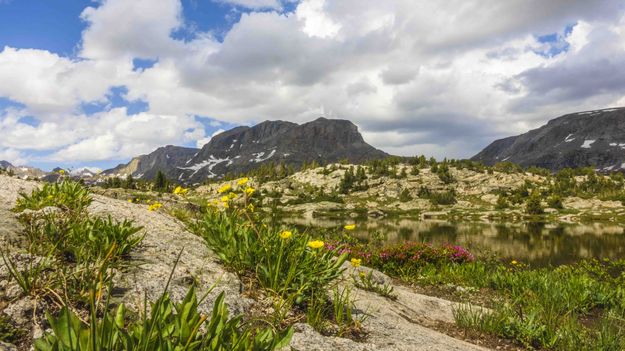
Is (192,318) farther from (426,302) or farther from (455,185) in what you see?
(455,185)

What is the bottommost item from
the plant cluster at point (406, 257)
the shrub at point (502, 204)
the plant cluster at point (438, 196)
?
the shrub at point (502, 204)

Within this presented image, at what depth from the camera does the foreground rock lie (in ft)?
14.2

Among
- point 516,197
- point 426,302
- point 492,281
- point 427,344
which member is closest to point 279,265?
point 427,344

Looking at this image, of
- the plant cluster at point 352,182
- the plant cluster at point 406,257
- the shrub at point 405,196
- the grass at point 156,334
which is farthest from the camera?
the plant cluster at point 352,182

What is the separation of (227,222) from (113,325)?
4167mm

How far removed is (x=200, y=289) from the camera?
17.2 ft

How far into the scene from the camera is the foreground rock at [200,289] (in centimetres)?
432

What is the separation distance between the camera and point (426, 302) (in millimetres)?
9859

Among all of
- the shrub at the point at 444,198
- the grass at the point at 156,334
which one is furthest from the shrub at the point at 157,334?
the shrub at the point at 444,198

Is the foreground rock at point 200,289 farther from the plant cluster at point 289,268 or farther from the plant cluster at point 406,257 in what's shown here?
the plant cluster at point 406,257

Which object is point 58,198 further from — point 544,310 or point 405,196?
point 405,196

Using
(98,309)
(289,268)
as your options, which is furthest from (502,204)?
(98,309)

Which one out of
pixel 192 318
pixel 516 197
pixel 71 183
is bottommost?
pixel 516 197

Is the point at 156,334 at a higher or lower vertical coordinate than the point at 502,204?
higher
